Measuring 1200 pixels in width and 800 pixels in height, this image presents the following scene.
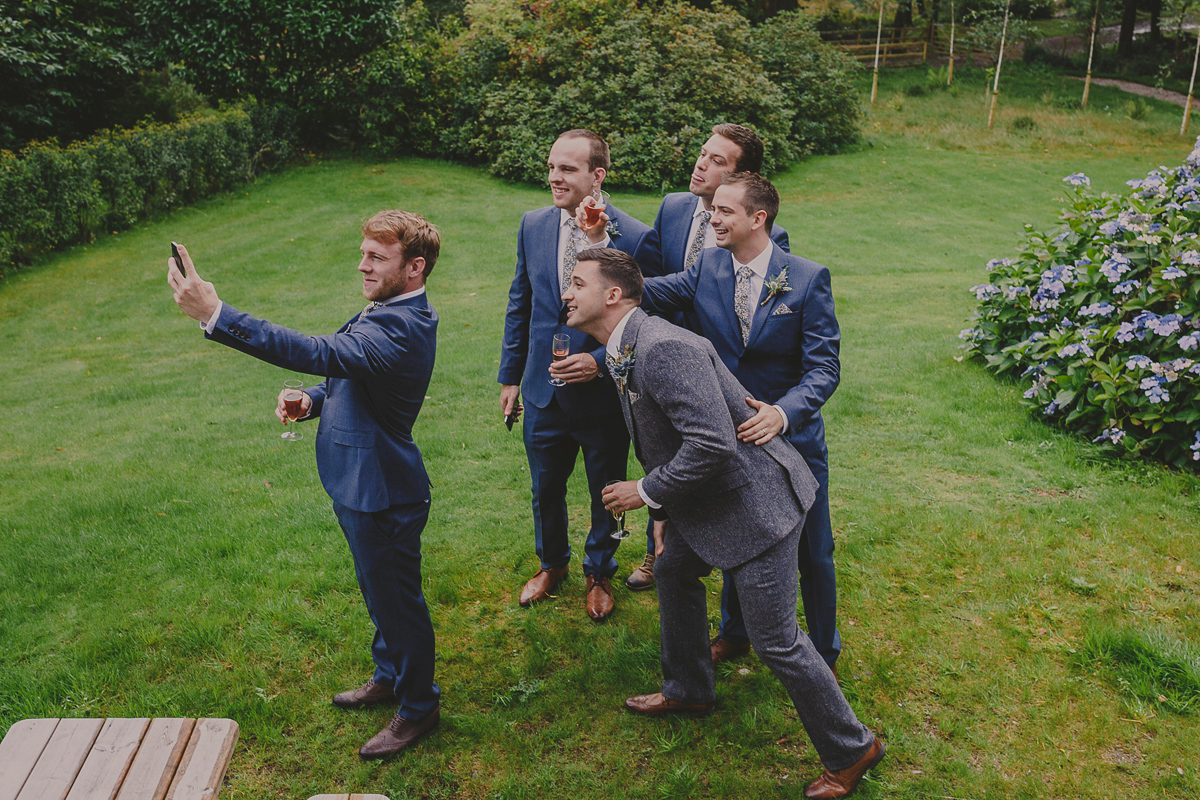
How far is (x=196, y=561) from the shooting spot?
5.36 metres

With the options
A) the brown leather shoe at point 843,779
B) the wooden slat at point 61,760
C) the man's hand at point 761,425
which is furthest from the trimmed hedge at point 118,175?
the brown leather shoe at point 843,779

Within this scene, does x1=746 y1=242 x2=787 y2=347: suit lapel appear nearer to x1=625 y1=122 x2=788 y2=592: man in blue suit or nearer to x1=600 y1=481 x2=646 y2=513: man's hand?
x1=625 y1=122 x2=788 y2=592: man in blue suit

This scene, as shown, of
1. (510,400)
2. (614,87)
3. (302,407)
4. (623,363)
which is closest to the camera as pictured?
(623,363)

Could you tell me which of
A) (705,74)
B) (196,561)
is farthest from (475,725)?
(705,74)

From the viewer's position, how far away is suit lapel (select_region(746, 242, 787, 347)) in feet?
12.5

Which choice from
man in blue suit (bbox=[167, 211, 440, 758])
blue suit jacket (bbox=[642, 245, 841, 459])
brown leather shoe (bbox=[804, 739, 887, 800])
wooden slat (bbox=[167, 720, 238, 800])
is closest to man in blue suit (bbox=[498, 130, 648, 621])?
blue suit jacket (bbox=[642, 245, 841, 459])

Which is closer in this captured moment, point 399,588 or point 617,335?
point 617,335

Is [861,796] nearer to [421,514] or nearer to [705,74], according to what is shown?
[421,514]

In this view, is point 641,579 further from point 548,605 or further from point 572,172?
point 572,172

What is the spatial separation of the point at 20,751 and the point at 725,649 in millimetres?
3112

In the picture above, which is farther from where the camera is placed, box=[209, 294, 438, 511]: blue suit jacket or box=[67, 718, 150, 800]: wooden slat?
box=[209, 294, 438, 511]: blue suit jacket

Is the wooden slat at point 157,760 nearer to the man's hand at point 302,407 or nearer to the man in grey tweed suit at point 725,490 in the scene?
the man's hand at point 302,407

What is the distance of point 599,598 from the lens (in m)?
4.89

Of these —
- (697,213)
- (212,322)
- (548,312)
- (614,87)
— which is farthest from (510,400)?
(614,87)
